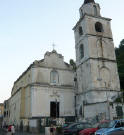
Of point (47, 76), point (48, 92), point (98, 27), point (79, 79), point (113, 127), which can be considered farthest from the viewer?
point (98, 27)

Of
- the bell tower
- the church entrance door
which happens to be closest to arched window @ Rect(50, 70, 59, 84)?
the church entrance door

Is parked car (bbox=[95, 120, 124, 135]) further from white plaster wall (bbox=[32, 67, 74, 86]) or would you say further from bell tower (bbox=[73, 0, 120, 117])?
white plaster wall (bbox=[32, 67, 74, 86])

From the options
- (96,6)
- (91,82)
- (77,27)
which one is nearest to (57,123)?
(91,82)

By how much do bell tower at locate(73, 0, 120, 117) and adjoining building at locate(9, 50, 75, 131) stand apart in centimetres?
283

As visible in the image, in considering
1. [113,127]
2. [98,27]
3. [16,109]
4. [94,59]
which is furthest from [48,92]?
[113,127]

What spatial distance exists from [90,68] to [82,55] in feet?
15.2

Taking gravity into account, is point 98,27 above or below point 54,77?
above

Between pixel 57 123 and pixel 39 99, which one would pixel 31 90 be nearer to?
pixel 39 99

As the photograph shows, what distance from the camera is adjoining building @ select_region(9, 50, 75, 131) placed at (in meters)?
32.8

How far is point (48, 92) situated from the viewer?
113 feet

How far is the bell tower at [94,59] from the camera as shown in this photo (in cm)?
3018

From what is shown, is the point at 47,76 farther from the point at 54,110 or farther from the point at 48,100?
the point at 54,110

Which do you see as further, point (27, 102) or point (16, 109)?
point (16, 109)

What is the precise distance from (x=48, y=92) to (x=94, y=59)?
1035 centimetres
